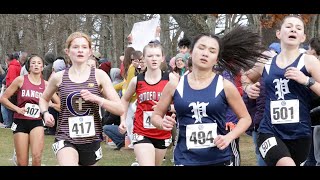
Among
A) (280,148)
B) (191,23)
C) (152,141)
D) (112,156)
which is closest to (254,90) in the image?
(280,148)

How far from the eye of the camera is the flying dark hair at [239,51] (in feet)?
19.7

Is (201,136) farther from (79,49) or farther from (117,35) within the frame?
(117,35)

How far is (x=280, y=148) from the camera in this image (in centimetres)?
575

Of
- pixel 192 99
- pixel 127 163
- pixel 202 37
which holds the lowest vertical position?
pixel 127 163

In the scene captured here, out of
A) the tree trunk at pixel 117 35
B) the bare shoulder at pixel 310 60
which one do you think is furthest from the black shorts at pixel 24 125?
the tree trunk at pixel 117 35

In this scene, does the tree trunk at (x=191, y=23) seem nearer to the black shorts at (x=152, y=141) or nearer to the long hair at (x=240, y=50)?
the black shorts at (x=152, y=141)

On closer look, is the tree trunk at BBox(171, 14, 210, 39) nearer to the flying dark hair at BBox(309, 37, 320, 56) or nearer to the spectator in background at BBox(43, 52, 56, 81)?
the spectator in background at BBox(43, 52, 56, 81)

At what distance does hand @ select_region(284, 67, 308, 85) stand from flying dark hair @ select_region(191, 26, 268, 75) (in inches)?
16.9

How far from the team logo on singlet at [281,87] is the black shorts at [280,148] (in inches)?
15.7

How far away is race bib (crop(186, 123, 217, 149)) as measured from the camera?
17.3 ft
